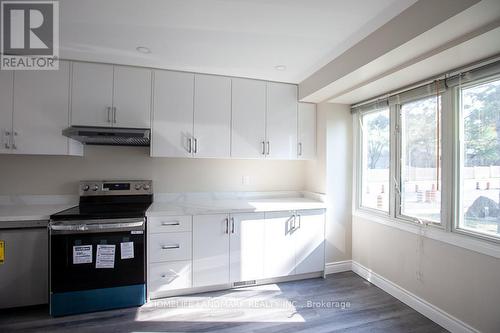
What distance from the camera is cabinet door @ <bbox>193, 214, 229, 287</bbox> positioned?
249cm

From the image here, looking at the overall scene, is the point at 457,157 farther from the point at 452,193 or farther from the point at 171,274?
the point at 171,274

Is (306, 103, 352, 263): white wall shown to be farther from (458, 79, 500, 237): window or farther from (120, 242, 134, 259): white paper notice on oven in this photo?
(120, 242, 134, 259): white paper notice on oven

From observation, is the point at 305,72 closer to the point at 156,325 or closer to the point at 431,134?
the point at 431,134

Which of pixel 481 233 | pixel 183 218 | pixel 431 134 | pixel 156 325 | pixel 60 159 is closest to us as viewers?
pixel 481 233

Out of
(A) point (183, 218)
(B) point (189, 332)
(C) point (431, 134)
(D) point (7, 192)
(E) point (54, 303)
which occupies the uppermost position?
(C) point (431, 134)

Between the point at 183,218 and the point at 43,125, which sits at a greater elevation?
the point at 43,125

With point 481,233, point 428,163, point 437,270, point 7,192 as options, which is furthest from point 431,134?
point 7,192

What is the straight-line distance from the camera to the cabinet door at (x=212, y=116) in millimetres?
2736

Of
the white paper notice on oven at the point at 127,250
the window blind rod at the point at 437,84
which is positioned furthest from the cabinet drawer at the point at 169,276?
the window blind rod at the point at 437,84

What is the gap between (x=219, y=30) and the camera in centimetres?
186

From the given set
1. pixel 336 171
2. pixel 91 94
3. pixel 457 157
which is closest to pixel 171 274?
pixel 91 94

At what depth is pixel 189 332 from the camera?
1981 millimetres

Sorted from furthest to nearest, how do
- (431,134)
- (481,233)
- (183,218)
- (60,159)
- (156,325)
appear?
1. (60,159)
2. (183,218)
3. (431,134)
4. (156,325)
5. (481,233)

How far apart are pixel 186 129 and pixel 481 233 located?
2.70 metres
